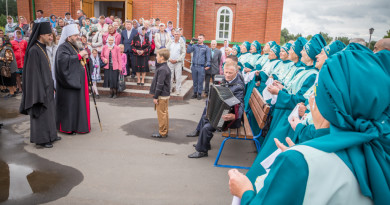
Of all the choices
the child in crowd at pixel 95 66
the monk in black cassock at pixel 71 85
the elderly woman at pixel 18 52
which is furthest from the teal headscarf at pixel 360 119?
the elderly woman at pixel 18 52

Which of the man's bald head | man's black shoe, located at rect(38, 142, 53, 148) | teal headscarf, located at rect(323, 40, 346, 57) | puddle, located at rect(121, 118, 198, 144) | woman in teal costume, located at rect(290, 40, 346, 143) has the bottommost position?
puddle, located at rect(121, 118, 198, 144)

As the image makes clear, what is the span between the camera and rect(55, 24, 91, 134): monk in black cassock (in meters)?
6.10

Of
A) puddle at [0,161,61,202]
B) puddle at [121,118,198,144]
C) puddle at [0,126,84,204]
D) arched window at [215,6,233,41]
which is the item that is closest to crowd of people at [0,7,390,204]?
puddle at [121,118,198,144]

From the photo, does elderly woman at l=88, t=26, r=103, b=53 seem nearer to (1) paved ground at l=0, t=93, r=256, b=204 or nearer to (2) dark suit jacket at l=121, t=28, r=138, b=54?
(2) dark suit jacket at l=121, t=28, r=138, b=54

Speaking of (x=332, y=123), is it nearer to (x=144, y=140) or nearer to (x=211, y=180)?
(x=211, y=180)

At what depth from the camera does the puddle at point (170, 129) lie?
645cm

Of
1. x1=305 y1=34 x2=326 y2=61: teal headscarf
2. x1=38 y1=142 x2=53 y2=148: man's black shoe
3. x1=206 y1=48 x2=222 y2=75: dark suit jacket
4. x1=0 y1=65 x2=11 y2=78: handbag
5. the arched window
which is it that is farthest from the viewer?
the arched window

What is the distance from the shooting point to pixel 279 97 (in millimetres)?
4102

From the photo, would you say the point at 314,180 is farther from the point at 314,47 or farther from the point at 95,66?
the point at 95,66

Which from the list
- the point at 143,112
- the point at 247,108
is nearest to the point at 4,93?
the point at 143,112

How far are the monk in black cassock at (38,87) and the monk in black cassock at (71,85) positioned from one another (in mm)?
510

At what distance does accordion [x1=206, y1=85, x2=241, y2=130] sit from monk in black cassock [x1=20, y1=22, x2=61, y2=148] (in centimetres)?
329

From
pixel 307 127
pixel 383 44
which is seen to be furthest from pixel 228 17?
pixel 307 127

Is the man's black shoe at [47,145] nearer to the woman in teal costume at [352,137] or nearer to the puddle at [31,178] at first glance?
the puddle at [31,178]
